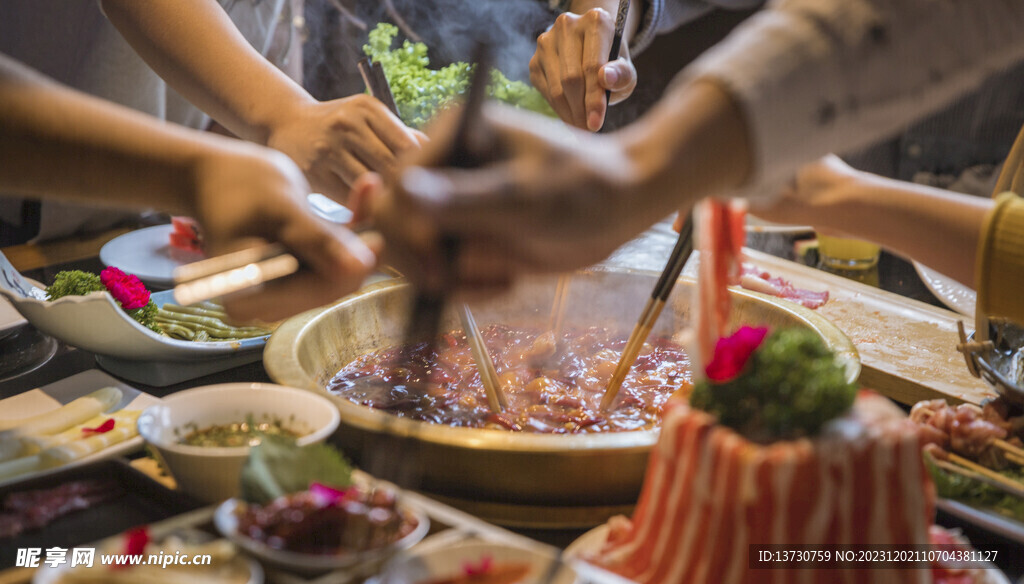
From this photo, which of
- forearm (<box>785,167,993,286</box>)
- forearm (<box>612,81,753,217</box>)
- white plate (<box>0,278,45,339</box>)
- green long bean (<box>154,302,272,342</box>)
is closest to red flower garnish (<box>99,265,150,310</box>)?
green long bean (<box>154,302,272,342</box>)

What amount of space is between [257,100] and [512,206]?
1.55m

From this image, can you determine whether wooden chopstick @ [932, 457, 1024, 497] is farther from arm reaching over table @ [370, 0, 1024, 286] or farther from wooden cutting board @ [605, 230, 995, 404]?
arm reaching over table @ [370, 0, 1024, 286]

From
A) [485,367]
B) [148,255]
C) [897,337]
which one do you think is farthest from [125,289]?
[897,337]

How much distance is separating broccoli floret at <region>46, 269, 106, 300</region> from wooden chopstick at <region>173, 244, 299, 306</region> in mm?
1257

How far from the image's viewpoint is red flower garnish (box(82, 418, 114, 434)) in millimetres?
1676

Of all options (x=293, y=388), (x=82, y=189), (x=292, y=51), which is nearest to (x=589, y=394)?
(x=293, y=388)

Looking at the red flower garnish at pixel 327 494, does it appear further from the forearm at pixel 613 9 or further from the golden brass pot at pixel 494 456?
the forearm at pixel 613 9

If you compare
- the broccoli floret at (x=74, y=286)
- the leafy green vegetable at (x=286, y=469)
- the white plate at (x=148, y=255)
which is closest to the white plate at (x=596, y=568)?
the leafy green vegetable at (x=286, y=469)

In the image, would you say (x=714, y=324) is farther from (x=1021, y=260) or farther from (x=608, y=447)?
(x=1021, y=260)

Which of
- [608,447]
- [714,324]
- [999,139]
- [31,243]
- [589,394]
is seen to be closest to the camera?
[714,324]

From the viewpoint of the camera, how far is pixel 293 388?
1.55m

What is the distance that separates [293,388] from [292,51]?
4.41m

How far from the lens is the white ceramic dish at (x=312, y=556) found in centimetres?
106

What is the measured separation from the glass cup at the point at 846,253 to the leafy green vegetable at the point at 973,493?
6.50 ft
